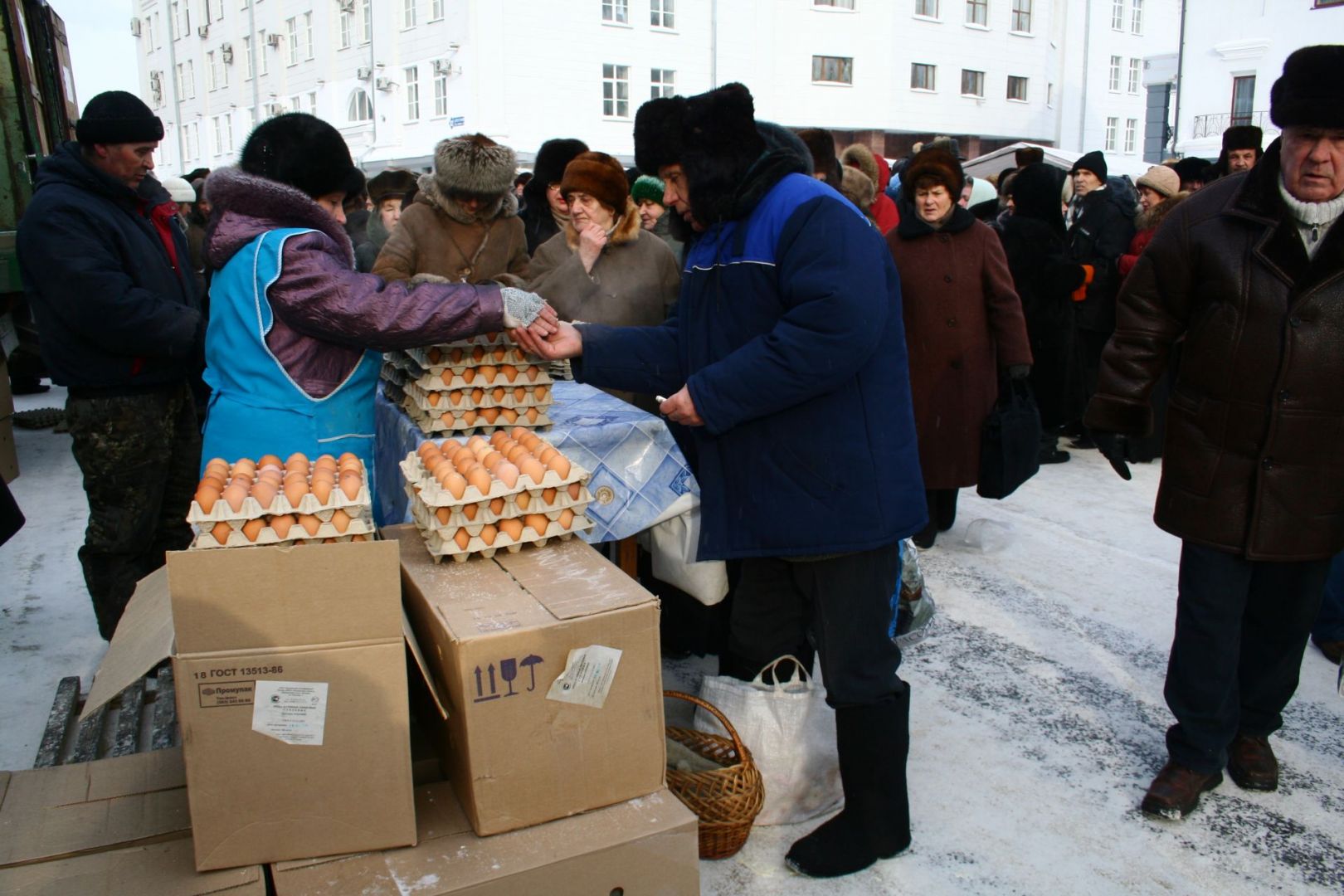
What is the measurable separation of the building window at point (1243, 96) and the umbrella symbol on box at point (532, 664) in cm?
3602

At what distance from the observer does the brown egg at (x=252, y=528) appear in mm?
2145

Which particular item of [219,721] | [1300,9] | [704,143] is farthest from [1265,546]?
[1300,9]

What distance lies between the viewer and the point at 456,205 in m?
4.35

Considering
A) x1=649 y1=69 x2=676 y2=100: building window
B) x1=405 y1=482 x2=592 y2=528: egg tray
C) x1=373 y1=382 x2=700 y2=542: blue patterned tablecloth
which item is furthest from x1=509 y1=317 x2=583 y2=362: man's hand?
x1=649 y1=69 x2=676 y2=100: building window

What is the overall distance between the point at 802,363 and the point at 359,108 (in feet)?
114

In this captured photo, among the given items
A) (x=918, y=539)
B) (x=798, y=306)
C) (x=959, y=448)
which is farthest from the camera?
(x=918, y=539)

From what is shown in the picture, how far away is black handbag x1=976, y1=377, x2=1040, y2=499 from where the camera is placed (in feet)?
14.8

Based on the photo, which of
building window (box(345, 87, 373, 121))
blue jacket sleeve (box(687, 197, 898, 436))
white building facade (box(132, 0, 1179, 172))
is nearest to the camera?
blue jacket sleeve (box(687, 197, 898, 436))

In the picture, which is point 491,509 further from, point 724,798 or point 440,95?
point 440,95

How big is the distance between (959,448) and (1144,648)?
4.19 feet

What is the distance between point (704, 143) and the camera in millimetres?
2494

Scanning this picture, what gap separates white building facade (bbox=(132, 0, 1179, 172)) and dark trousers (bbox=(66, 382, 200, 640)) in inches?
868

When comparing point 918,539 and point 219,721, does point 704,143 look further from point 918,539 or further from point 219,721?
point 918,539

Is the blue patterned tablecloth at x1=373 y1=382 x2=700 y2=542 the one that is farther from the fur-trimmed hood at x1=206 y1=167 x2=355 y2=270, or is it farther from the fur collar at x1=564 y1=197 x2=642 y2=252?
the fur collar at x1=564 y1=197 x2=642 y2=252
